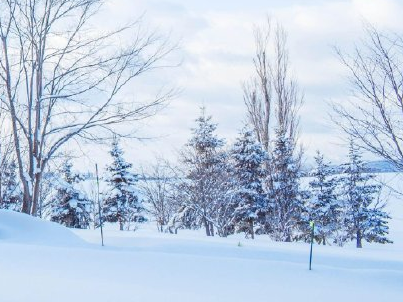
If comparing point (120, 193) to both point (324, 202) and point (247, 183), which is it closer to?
point (247, 183)

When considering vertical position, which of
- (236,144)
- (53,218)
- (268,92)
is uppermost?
(268,92)

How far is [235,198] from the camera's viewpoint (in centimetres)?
2352

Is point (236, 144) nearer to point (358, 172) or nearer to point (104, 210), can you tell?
point (358, 172)

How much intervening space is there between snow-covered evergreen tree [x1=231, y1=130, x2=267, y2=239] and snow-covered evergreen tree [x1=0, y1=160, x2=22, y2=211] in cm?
1033

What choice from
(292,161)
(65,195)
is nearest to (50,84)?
(292,161)

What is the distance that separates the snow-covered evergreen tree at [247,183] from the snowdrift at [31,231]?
17244 millimetres

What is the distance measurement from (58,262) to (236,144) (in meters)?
20.6

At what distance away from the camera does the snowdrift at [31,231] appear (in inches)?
212

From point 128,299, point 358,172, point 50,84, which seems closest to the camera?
point 128,299

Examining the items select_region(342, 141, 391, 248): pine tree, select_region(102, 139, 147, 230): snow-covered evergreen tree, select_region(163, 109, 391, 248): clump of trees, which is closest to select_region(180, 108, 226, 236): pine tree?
select_region(163, 109, 391, 248): clump of trees

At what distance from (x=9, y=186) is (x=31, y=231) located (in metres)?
13.8

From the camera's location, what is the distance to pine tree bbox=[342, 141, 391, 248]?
79.1 feet

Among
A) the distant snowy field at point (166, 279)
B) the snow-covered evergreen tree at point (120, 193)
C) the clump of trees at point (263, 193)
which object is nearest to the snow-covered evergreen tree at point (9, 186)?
the snow-covered evergreen tree at point (120, 193)

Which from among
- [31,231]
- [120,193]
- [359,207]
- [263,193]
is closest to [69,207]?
[120,193]
